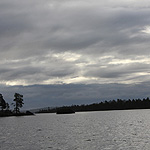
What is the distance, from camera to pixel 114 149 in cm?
4325

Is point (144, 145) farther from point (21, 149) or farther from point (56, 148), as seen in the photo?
point (21, 149)

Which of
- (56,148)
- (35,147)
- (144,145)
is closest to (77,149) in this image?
(56,148)

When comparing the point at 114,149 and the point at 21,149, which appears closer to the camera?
the point at 114,149

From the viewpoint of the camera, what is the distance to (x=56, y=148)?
46.7m

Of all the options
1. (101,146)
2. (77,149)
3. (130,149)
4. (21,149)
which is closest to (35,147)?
(21,149)

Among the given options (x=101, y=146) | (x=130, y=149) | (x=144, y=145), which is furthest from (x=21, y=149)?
(x=144, y=145)

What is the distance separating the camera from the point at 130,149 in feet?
142

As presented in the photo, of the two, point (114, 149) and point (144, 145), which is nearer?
point (114, 149)

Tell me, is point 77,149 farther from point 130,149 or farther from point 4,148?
point 4,148

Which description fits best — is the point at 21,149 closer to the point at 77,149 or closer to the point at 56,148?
the point at 56,148

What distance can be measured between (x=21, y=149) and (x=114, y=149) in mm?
16095

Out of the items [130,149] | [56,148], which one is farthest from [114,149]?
[56,148]

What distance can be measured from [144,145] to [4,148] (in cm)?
2502

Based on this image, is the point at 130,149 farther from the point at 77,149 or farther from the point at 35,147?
the point at 35,147
